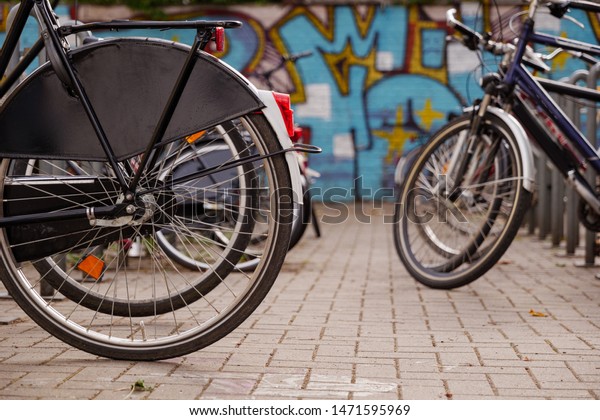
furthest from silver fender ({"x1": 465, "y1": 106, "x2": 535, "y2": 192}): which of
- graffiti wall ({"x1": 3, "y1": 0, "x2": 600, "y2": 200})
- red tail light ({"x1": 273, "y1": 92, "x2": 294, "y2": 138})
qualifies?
graffiti wall ({"x1": 3, "y1": 0, "x2": 600, "y2": 200})

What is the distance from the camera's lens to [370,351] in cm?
388

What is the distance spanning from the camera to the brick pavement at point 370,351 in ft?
10.5

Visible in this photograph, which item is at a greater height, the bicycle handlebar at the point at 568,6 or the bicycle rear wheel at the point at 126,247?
the bicycle handlebar at the point at 568,6

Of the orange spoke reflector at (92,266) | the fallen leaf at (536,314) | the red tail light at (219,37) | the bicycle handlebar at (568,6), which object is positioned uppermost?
the bicycle handlebar at (568,6)

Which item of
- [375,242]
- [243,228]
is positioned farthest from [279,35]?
[243,228]

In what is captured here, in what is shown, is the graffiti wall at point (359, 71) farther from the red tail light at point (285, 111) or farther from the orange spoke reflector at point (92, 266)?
the red tail light at point (285, 111)

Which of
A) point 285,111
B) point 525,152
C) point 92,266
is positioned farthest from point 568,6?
point 92,266

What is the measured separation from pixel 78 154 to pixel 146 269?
317cm

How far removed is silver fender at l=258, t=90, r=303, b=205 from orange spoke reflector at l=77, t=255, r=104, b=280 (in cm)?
96

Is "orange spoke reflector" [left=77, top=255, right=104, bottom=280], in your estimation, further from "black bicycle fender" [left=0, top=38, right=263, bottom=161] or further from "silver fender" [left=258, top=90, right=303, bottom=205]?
"silver fender" [left=258, top=90, right=303, bottom=205]

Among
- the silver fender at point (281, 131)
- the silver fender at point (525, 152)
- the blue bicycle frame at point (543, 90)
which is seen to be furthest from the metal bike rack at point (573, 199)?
the silver fender at point (281, 131)

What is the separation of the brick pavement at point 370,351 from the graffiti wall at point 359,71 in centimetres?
924

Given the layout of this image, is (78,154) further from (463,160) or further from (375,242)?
(375,242)

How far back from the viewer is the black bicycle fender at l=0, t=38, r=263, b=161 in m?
3.39
